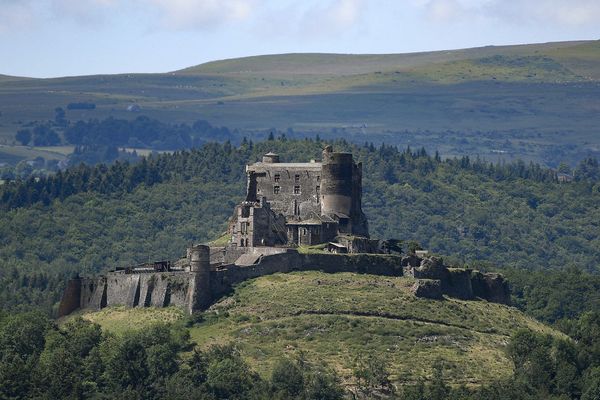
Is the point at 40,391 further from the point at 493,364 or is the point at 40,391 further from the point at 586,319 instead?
the point at 586,319

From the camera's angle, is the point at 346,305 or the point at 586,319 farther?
the point at 586,319

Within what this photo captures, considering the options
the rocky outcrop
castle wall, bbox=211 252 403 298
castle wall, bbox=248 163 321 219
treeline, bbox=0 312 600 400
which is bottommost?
treeline, bbox=0 312 600 400

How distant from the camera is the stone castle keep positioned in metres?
146

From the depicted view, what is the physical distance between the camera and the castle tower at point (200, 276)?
470 feet

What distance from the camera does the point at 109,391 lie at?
13600 centimetres

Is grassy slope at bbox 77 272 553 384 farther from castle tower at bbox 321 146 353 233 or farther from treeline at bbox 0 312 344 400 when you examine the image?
castle tower at bbox 321 146 353 233

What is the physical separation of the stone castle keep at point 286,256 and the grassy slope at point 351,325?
1180 millimetres

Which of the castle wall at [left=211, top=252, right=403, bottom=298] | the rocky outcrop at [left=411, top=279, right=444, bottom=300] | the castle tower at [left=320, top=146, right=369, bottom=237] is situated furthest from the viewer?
the castle tower at [left=320, top=146, right=369, bottom=237]

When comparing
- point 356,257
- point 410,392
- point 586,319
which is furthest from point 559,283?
point 410,392

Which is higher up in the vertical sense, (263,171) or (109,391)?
(263,171)

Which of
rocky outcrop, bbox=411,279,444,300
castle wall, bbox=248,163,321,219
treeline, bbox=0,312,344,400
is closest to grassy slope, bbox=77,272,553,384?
rocky outcrop, bbox=411,279,444,300

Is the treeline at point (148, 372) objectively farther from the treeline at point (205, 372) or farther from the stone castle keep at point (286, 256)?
the stone castle keep at point (286, 256)

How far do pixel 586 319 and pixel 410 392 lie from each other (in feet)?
94.2

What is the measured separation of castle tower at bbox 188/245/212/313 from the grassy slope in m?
1.02
